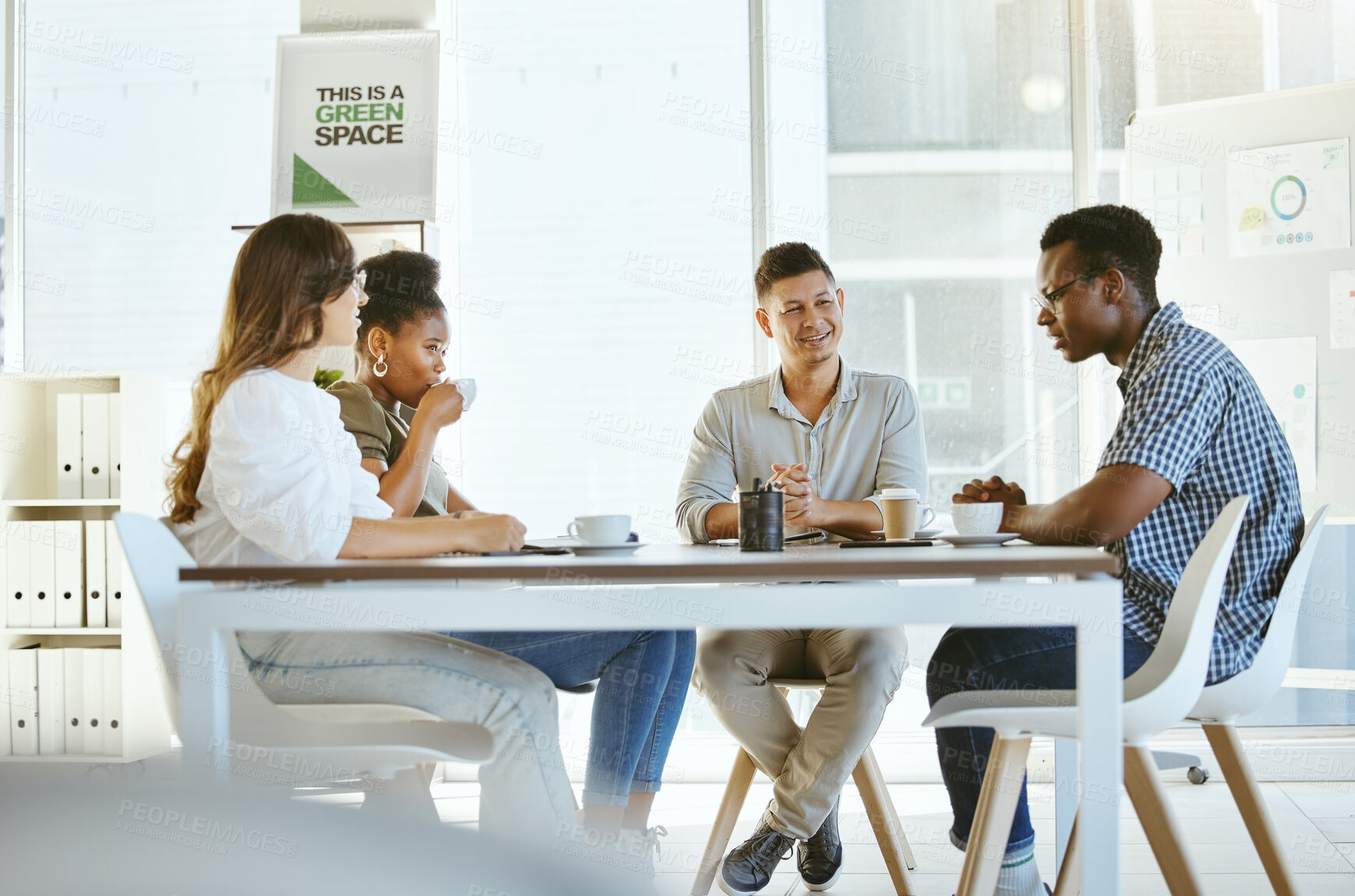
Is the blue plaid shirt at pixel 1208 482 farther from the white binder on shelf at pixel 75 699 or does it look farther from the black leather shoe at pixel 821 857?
the white binder on shelf at pixel 75 699

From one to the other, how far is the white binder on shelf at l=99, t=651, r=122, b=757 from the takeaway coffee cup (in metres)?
2.40

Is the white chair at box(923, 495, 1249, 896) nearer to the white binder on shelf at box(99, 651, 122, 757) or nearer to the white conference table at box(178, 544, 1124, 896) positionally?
the white conference table at box(178, 544, 1124, 896)

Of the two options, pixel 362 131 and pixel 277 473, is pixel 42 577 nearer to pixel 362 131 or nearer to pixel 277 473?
pixel 362 131

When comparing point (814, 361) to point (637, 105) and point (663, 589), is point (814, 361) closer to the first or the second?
point (663, 589)

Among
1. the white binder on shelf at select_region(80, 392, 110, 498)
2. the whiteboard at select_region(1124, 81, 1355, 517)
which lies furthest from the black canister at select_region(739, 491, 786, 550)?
the white binder on shelf at select_region(80, 392, 110, 498)

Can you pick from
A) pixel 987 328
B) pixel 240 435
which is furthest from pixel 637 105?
pixel 240 435

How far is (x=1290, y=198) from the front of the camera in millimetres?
3258

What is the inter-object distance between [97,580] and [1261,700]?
2971 mm

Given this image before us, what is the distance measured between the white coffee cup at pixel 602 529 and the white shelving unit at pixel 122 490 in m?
2.05

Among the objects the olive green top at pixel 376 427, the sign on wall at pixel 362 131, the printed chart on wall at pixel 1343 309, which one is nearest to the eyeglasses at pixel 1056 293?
the olive green top at pixel 376 427

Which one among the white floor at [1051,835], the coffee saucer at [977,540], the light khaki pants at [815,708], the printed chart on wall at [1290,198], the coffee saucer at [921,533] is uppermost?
the printed chart on wall at [1290,198]

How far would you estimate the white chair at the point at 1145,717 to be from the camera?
1507 millimetres

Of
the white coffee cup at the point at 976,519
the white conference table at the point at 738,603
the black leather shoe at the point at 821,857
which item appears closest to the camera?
the white conference table at the point at 738,603

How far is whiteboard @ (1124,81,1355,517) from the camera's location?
10.5 feet
